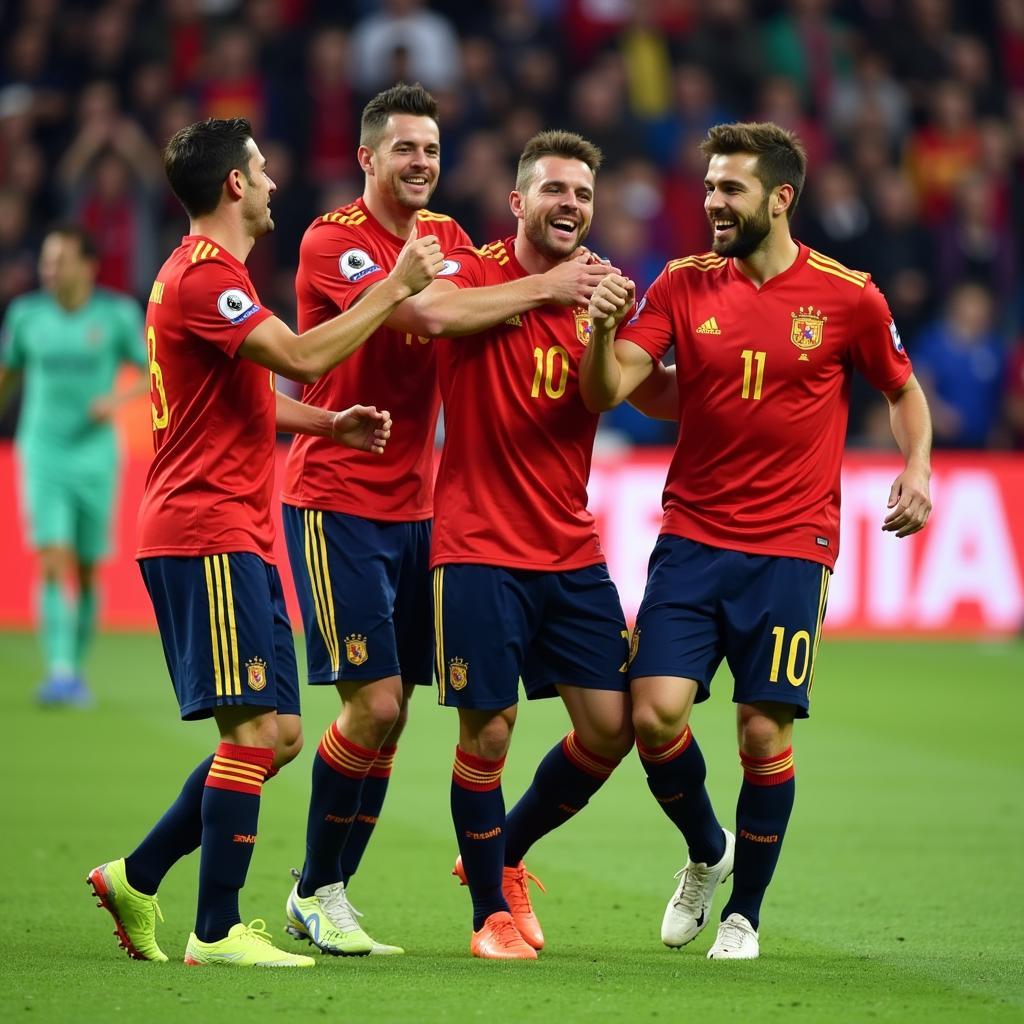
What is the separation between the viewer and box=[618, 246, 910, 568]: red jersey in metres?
5.84

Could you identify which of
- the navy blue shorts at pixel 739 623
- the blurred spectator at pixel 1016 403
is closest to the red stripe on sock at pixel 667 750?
the navy blue shorts at pixel 739 623

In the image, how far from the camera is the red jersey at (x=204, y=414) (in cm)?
531

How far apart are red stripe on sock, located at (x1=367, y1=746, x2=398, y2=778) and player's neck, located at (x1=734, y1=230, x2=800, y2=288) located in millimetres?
1917

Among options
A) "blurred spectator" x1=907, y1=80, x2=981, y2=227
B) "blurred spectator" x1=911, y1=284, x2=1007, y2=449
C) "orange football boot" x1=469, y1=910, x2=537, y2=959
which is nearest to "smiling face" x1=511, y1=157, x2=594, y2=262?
"orange football boot" x1=469, y1=910, x2=537, y2=959

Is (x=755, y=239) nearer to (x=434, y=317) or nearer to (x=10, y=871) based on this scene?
(x=434, y=317)

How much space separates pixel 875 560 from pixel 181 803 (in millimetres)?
9920

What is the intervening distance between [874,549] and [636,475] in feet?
6.29

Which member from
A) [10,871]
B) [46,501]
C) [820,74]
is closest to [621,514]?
[46,501]

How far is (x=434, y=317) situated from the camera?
5625 mm

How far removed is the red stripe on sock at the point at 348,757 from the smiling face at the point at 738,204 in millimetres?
1902

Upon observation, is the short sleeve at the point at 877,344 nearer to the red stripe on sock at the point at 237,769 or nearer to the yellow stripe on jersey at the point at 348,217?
the yellow stripe on jersey at the point at 348,217

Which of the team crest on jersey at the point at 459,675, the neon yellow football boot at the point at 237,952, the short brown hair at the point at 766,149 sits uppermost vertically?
the short brown hair at the point at 766,149

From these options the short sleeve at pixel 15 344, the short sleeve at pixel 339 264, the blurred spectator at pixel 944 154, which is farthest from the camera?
the blurred spectator at pixel 944 154

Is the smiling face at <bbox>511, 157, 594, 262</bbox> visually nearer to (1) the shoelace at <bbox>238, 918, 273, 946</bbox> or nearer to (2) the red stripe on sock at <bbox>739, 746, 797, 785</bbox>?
(2) the red stripe on sock at <bbox>739, 746, 797, 785</bbox>
